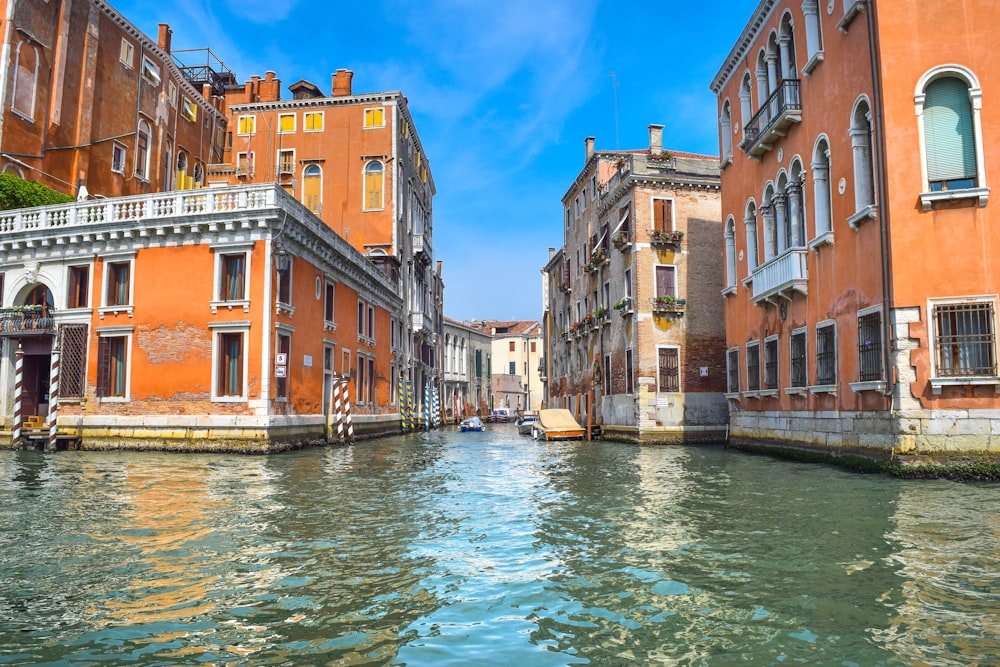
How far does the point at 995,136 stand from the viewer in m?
11.6

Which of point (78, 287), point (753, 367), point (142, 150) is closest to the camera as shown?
point (753, 367)

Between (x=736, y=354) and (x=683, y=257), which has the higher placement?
(x=683, y=257)

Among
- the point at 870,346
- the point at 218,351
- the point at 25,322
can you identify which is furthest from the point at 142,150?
the point at 870,346

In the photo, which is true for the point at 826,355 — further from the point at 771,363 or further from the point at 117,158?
the point at 117,158

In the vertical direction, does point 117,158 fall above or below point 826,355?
above

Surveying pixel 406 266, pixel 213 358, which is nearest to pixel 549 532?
pixel 213 358

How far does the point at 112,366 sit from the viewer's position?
1952cm

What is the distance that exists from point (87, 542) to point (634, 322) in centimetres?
2160

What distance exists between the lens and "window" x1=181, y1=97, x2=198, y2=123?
118ft

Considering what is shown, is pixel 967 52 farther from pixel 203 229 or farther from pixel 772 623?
pixel 203 229

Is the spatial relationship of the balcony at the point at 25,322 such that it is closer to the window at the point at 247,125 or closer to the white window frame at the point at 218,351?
the white window frame at the point at 218,351

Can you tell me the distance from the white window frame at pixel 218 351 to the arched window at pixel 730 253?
13.6m

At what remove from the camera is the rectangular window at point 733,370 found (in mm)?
20531

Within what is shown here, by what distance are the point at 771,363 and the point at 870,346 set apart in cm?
555
